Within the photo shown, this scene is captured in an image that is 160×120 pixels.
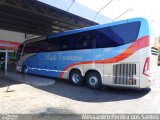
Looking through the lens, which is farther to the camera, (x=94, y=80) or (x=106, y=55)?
(x=94, y=80)

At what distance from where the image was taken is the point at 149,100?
820 cm

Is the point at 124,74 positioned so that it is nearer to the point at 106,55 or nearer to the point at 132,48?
the point at 132,48

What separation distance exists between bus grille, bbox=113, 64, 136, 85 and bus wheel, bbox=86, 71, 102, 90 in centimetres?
107

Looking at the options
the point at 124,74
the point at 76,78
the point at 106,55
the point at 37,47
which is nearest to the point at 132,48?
the point at 124,74

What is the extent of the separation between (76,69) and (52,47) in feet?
9.02

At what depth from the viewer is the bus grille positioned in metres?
9.10

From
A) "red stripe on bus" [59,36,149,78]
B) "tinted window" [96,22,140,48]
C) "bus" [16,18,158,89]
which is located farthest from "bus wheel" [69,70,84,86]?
"red stripe on bus" [59,36,149,78]

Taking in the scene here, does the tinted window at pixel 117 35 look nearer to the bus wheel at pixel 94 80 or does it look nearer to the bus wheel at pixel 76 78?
the bus wheel at pixel 94 80

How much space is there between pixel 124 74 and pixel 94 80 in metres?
1.95

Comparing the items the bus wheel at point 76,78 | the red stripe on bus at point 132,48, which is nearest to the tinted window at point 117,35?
the red stripe on bus at point 132,48

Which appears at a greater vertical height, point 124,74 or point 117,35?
point 117,35

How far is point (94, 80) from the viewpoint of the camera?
35.3ft

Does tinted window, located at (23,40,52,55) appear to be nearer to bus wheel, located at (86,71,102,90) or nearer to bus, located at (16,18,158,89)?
bus, located at (16,18,158,89)

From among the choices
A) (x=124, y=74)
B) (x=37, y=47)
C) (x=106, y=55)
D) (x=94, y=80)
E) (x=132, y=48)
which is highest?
(x=37, y=47)
